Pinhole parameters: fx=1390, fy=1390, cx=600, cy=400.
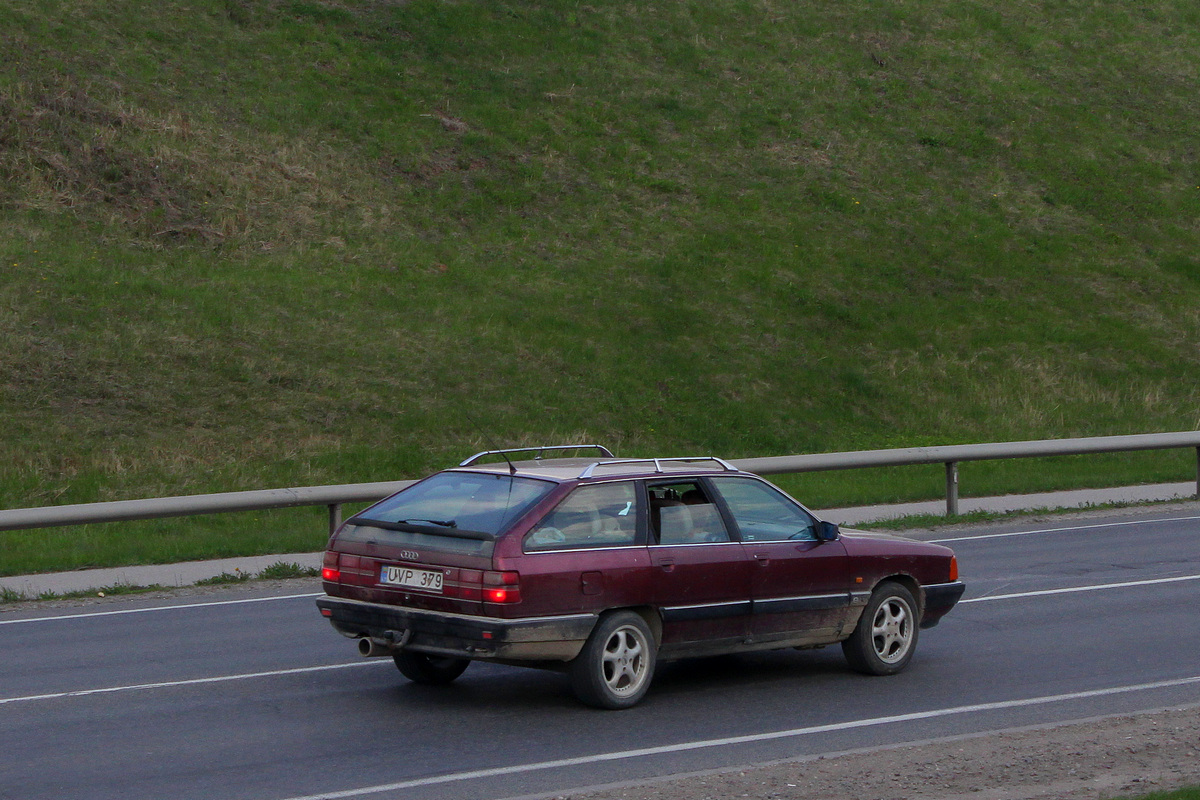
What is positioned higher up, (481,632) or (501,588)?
(501,588)

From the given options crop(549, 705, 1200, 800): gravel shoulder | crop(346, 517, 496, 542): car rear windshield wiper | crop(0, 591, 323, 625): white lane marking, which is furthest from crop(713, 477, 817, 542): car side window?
crop(0, 591, 323, 625): white lane marking

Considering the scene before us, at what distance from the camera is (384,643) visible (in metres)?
7.98

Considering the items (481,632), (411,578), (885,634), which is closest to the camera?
(481,632)

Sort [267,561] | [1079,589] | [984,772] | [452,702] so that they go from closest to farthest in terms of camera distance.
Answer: [984,772] < [452,702] < [1079,589] < [267,561]

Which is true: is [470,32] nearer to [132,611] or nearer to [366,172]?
[366,172]

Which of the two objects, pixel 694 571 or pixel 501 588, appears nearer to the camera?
pixel 501 588

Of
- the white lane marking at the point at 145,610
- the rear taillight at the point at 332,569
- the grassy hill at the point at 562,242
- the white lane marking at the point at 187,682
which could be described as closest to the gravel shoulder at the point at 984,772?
the rear taillight at the point at 332,569

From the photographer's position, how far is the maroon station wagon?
25.3 feet

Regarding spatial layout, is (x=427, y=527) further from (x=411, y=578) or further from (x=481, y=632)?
(x=481, y=632)

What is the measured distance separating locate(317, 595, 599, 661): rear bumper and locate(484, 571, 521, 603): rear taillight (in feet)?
0.36

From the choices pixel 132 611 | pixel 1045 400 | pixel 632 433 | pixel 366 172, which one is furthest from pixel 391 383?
pixel 1045 400

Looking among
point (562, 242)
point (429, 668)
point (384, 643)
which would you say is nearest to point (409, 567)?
point (384, 643)

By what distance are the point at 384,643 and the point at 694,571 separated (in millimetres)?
1875

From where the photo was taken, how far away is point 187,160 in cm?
2661
